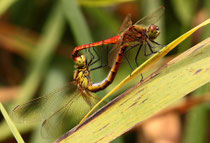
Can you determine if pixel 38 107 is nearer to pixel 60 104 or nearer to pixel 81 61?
pixel 60 104

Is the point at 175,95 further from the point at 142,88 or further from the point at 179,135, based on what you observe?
the point at 179,135

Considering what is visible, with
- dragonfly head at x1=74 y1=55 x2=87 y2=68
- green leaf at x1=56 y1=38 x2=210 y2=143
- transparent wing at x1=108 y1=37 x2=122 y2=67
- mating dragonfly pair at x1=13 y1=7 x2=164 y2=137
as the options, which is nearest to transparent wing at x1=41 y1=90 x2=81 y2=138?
mating dragonfly pair at x1=13 y1=7 x2=164 y2=137

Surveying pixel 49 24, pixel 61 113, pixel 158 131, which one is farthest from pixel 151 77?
pixel 49 24

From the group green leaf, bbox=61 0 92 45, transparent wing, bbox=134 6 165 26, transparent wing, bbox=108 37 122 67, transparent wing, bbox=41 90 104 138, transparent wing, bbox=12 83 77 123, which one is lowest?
transparent wing, bbox=41 90 104 138

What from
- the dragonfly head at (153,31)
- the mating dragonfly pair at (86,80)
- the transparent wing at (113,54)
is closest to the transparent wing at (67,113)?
the mating dragonfly pair at (86,80)

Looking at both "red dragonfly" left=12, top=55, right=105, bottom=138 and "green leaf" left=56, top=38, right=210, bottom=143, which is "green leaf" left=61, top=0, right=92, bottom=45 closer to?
"red dragonfly" left=12, top=55, right=105, bottom=138

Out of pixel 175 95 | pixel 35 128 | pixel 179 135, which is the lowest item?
pixel 179 135
